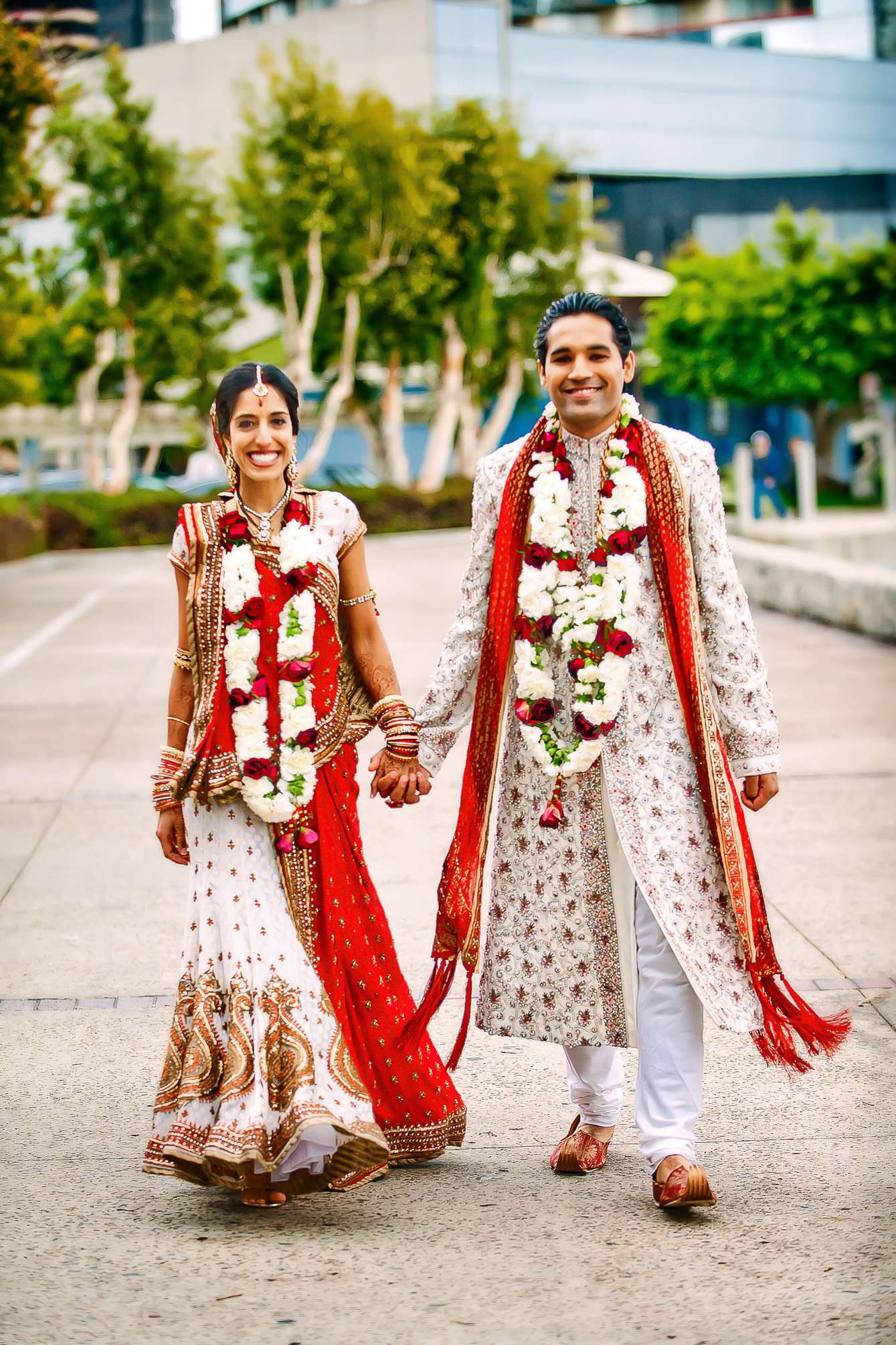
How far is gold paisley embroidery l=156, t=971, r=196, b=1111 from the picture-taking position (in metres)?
4.02

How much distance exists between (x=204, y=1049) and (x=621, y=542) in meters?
1.44

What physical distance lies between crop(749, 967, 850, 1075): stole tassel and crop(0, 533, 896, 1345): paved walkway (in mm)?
308

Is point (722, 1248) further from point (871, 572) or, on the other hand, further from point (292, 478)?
point (871, 572)

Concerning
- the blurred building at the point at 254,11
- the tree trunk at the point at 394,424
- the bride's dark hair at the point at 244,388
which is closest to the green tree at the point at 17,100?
the bride's dark hair at the point at 244,388

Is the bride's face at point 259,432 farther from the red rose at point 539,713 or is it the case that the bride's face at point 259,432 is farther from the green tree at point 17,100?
the green tree at point 17,100

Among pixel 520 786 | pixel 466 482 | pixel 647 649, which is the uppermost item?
pixel 647 649

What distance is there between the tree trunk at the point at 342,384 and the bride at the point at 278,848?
107 feet

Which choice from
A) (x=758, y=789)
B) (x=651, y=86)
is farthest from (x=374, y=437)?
(x=758, y=789)

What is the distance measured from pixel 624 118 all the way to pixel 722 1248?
54178mm

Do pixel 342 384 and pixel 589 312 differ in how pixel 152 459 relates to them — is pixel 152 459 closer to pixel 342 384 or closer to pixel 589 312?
pixel 342 384

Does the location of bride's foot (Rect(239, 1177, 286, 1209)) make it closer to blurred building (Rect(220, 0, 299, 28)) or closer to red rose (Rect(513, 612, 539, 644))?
red rose (Rect(513, 612, 539, 644))

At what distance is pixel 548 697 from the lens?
13.8ft

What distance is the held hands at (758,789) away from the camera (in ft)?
13.8

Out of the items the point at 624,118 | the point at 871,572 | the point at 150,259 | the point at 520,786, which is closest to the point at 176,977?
the point at 520,786
